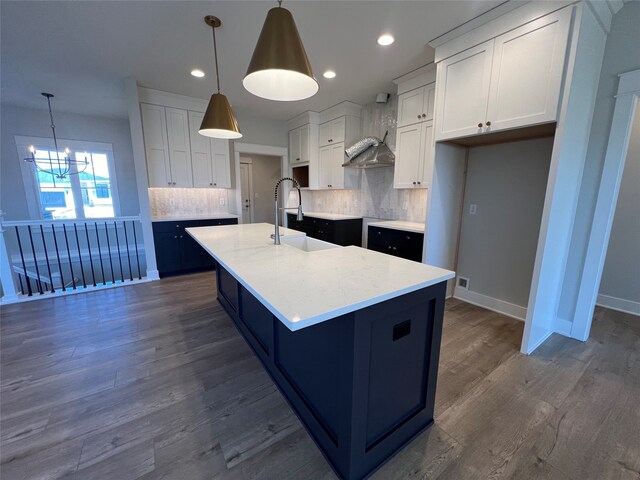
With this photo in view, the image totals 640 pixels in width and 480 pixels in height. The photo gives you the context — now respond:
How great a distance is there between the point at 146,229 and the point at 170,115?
1.74 meters

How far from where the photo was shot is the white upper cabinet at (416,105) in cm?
301

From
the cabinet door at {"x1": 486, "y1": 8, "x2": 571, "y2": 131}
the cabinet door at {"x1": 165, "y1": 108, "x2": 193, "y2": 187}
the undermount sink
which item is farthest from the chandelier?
the cabinet door at {"x1": 486, "y1": 8, "x2": 571, "y2": 131}

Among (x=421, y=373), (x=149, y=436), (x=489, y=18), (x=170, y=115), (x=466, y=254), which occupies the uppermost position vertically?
(x=489, y=18)

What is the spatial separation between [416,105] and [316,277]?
2871 mm

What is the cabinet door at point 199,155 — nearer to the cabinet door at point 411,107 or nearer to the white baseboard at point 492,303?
the cabinet door at point 411,107

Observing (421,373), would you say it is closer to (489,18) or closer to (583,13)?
(583,13)

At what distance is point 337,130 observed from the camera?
443 centimetres

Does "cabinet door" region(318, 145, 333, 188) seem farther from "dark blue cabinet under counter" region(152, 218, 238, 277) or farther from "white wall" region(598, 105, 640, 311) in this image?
"white wall" region(598, 105, 640, 311)

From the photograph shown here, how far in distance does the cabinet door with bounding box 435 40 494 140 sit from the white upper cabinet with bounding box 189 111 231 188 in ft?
11.1

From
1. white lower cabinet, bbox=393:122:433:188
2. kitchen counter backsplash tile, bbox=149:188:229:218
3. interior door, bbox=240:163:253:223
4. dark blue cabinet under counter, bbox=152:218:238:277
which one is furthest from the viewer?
interior door, bbox=240:163:253:223

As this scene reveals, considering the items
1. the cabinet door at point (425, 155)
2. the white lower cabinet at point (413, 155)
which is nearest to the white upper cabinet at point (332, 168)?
the white lower cabinet at point (413, 155)

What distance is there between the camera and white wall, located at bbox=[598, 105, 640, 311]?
2.80m

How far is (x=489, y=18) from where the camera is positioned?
6.86 ft

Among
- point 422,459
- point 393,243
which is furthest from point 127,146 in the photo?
point 422,459
